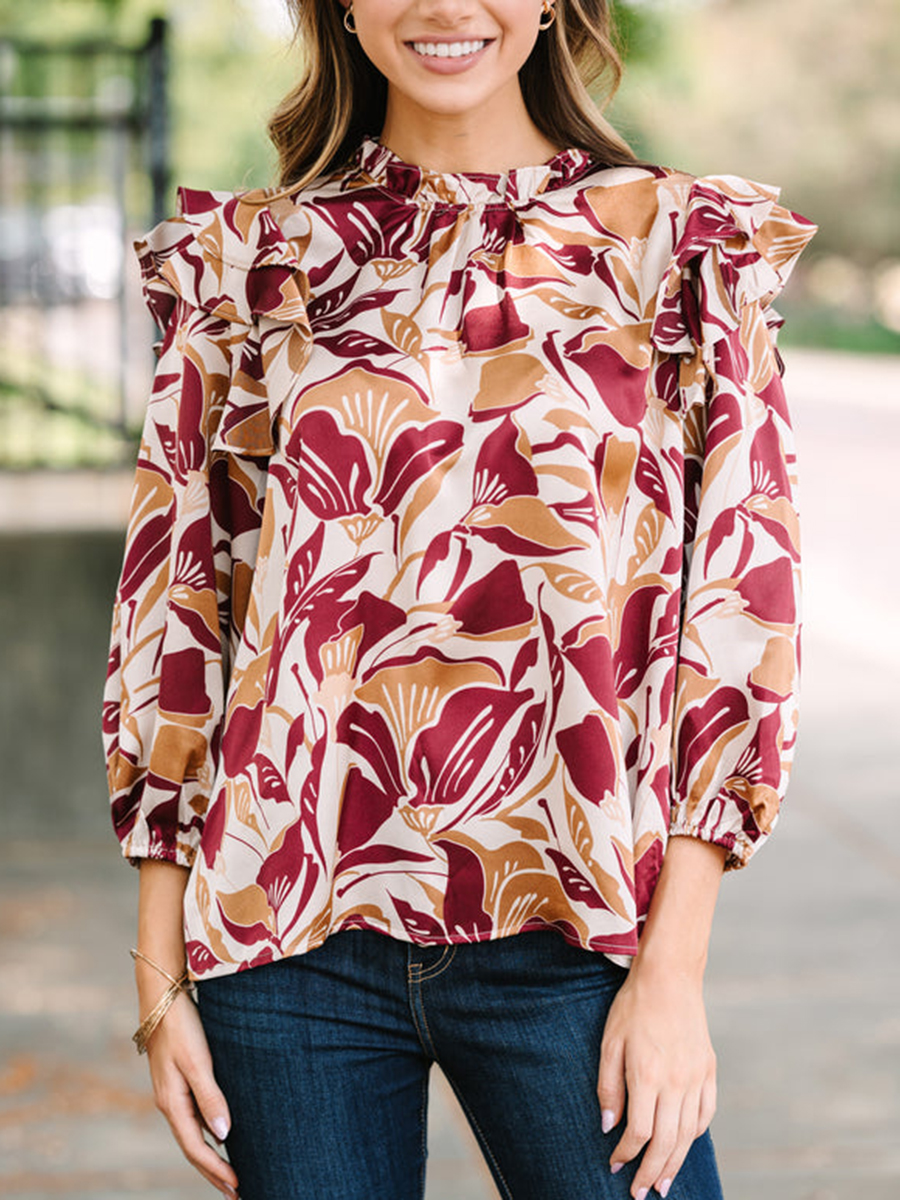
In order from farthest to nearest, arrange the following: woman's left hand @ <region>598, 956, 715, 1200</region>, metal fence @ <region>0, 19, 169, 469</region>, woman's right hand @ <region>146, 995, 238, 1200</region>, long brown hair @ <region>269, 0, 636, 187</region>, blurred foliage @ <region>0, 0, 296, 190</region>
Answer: blurred foliage @ <region>0, 0, 296, 190</region> < metal fence @ <region>0, 19, 169, 469</region> < long brown hair @ <region>269, 0, 636, 187</region> < woman's right hand @ <region>146, 995, 238, 1200</region> < woman's left hand @ <region>598, 956, 715, 1200</region>

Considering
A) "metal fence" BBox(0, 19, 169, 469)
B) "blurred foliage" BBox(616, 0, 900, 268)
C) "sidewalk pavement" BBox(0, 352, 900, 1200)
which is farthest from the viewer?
"blurred foliage" BBox(616, 0, 900, 268)

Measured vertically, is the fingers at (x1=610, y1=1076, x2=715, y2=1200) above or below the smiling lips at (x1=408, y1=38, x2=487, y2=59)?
below

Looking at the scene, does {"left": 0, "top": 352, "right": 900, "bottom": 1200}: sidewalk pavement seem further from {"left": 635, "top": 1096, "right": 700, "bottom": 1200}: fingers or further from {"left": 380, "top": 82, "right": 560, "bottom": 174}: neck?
{"left": 380, "top": 82, "right": 560, "bottom": 174}: neck

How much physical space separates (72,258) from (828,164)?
39.0 meters

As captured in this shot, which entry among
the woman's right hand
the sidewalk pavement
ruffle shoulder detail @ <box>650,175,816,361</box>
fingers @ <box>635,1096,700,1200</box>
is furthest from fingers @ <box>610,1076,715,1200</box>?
the sidewalk pavement

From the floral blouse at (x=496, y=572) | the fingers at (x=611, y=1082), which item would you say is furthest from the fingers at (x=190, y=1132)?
the fingers at (x=611, y=1082)

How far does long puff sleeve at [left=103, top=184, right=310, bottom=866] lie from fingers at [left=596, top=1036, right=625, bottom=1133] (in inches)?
18.8

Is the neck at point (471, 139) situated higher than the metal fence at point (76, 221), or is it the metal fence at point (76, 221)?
the neck at point (471, 139)

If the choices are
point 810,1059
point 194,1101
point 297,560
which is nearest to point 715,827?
point 297,560

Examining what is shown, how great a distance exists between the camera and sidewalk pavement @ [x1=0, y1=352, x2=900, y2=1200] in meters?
3.38

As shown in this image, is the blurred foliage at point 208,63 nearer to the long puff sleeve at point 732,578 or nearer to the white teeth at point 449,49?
the white teeth at point 449,49

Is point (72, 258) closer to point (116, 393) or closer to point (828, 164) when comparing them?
point (116, 393)

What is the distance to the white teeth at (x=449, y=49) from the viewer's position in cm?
166

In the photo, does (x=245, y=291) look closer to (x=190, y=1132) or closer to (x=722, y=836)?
(x=722, y=836)
